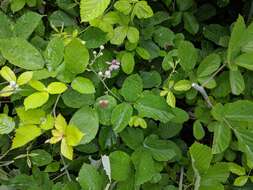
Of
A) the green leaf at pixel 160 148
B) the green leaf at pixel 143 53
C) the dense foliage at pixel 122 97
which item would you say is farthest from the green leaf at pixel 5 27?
the green leaf at pixel 160 148

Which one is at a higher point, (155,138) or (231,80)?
(231,80)

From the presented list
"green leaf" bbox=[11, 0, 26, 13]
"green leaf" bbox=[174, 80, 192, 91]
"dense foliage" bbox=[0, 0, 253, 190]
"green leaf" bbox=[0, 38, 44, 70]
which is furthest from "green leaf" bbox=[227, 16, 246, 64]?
"green leaf" bbox=[11, 0, 26, 13]

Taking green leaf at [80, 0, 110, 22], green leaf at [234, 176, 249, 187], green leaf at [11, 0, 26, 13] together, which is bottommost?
green leaf at [234, 176, 249, 187]

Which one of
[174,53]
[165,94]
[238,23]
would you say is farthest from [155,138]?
[238,23]

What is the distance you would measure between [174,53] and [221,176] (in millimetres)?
317

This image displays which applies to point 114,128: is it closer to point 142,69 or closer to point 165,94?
point 165,94

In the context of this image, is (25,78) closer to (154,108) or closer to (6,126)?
(6,126)

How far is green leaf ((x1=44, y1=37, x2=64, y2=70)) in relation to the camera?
890 millimetres

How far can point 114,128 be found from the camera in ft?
2.98

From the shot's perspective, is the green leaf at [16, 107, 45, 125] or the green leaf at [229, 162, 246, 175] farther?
the green leaf at [229, 162, 246, 175]

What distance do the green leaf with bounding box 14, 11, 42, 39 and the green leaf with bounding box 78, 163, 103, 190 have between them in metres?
0.33

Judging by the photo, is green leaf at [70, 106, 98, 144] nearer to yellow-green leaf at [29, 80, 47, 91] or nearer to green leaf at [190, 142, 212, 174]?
yellow-green leaf at [29, 80, 47, 91]

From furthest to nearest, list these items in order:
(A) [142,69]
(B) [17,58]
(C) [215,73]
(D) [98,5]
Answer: (A) [142,69], (C) [215,73], (B) [17,58], (D) [98,5]

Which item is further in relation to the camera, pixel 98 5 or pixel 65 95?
pixel 65 95
